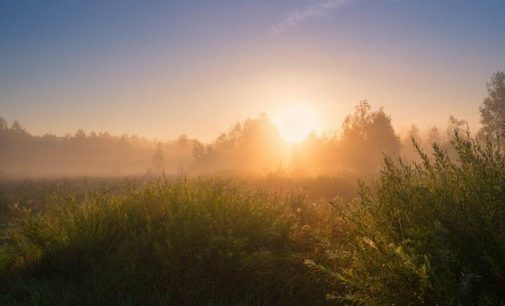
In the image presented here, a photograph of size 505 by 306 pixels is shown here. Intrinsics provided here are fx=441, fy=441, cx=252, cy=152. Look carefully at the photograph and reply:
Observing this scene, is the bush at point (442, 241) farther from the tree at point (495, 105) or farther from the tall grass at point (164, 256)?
the tree at point (495, 105)

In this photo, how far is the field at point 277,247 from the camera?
312 centimetres

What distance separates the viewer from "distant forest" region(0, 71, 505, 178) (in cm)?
4438

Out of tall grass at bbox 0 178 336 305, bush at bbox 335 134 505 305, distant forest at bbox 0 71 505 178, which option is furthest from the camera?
distant forest at bbox 0 71 505 178

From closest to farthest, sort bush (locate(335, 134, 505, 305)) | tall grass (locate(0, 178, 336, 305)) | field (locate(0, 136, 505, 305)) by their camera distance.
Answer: bush (locate(335, 134, 505, 305)) < field (locate(0, 136, 505, 305)) < tall grass (locate(0, 178, 336, 305))

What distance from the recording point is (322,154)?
1978 inches

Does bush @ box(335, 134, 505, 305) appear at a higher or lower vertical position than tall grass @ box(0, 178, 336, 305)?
higher

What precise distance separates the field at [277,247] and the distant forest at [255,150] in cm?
49

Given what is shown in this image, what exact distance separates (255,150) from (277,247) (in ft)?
214

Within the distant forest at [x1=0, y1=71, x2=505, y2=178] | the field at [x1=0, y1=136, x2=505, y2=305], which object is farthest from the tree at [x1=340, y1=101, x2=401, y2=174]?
the field at [x1=0, y1=136, x2=505, y2=305]

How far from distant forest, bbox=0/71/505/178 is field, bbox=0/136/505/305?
0.49m

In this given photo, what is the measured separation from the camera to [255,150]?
7088cm

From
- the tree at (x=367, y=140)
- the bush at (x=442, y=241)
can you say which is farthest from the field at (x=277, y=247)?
the tree at (x=367, y=140)

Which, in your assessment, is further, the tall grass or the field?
the tall grass

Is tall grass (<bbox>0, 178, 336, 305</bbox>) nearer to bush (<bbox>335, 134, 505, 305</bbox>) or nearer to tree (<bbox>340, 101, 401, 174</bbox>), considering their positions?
bush (<bbox>335, 134, 505, 305</bbox>)
